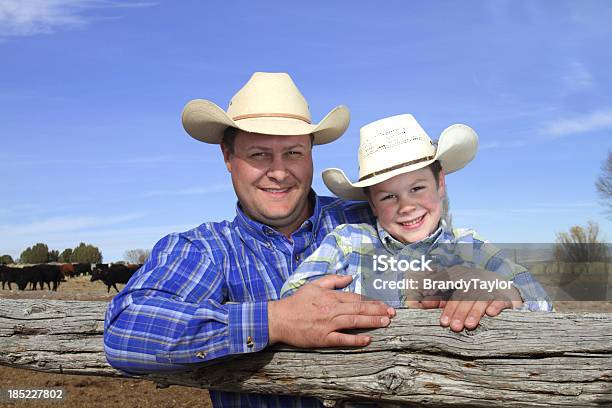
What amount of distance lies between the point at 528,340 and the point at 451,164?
1.37 meters

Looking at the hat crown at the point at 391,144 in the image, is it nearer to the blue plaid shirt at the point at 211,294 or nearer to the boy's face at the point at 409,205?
the boy's face at the point at 409,205

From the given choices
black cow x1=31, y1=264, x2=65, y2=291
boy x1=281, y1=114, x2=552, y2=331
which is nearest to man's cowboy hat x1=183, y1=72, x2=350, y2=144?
boy x1=281, y1=114, x2=552, y2=331

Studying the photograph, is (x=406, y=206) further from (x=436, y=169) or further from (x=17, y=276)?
(x=17, y=276)

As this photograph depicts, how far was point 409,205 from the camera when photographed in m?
3.24

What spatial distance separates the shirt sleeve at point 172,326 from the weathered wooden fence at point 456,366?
267mm

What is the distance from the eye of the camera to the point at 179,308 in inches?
108

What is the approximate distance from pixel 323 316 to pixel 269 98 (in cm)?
166

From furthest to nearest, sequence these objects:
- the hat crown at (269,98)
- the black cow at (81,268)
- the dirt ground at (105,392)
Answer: the black cow at (81,268) < the dirt ground at (105,392) < the hat crown at (269,98)

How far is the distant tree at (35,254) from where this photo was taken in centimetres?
6400

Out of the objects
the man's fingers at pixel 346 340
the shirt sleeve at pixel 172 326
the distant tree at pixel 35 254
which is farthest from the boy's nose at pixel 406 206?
the distant tree at pixel 35 254

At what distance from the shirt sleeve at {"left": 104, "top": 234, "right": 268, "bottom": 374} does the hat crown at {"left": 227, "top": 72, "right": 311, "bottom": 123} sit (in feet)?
3.83

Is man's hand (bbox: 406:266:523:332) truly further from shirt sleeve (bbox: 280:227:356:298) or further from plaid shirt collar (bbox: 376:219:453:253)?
shirt sleeve (bbox: 280:227:356:298)

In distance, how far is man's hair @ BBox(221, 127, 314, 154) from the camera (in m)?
3.82

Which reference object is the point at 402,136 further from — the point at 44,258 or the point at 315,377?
the point at 44,258
